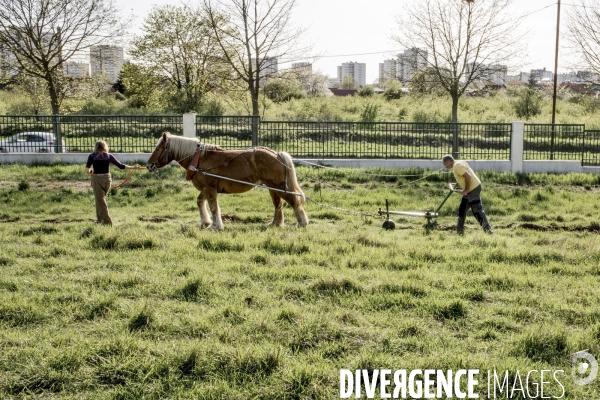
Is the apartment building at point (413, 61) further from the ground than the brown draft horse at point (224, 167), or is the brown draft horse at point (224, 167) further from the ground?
the apartment building at point (413, 61)

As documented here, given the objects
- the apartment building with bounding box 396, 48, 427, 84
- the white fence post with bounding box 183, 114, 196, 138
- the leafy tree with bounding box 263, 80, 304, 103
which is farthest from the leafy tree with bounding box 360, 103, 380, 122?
the white fence post with bounding box 183, 114, 196, 138

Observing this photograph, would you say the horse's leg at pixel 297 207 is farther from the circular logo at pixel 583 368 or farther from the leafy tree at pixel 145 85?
the leafy tree at pixel 145 85

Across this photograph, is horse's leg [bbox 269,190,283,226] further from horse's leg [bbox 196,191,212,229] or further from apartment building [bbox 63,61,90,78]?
apartment building [bbox 63,61,90,78]

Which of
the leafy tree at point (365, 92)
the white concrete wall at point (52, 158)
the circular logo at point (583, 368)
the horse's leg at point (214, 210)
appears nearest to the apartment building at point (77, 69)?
the white concrete wall at point (52, 158)

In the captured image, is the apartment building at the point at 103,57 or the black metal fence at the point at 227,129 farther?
the apartment building at the point at 103,57

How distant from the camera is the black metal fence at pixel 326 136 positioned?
2119cm

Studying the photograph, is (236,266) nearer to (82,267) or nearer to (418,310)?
(82,267)

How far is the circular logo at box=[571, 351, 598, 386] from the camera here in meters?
4.93

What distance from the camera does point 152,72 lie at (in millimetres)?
40062

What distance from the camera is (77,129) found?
2208 cm

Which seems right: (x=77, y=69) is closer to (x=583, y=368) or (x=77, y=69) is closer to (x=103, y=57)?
(x=103, y=57)

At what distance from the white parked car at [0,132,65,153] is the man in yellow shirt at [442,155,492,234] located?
15851 mm

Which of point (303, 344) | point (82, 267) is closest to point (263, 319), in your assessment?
point (303, 344)

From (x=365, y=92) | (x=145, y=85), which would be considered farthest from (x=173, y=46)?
(x=365, y=92)
